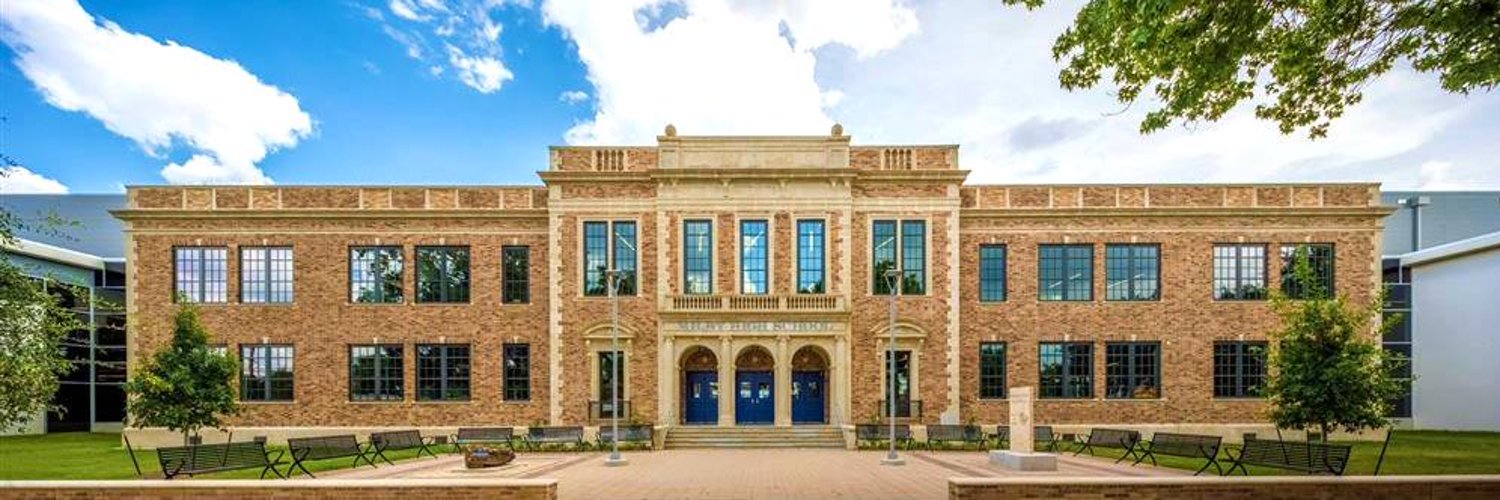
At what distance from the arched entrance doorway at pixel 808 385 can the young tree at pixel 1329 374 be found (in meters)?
13.4

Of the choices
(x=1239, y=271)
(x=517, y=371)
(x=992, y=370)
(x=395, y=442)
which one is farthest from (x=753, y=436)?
(x=1239, y=271)

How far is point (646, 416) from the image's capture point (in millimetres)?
26797

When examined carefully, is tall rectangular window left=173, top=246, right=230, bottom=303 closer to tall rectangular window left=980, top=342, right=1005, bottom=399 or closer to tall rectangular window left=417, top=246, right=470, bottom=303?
tall rectangular window left=417, top=246, right=470, bottom=303

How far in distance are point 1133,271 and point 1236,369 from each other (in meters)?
4.95

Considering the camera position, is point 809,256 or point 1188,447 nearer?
point 1188,447

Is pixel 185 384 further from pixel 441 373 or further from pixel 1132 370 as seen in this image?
pixel 1132 370

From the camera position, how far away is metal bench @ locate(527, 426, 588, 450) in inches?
938

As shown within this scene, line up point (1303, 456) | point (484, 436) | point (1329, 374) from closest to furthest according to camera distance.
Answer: point (1303, 456)
point (1329, 374)
point (484, 436)

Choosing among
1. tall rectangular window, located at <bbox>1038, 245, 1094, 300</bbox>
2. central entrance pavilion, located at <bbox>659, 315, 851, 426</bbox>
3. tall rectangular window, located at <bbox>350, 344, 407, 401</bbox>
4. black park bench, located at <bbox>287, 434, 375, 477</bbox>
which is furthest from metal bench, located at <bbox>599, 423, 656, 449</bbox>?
tall rectangular window, located at <bbox>1038, 245, 1094, 300</bbox>

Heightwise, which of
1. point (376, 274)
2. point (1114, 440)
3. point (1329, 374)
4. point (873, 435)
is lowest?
point (873, 435)

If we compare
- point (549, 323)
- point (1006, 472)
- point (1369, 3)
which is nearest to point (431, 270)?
point (549, 323)

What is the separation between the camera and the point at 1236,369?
90.8ft

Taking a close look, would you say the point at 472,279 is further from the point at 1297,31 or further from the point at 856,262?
the point at 1297,31

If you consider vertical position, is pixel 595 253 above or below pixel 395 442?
above
